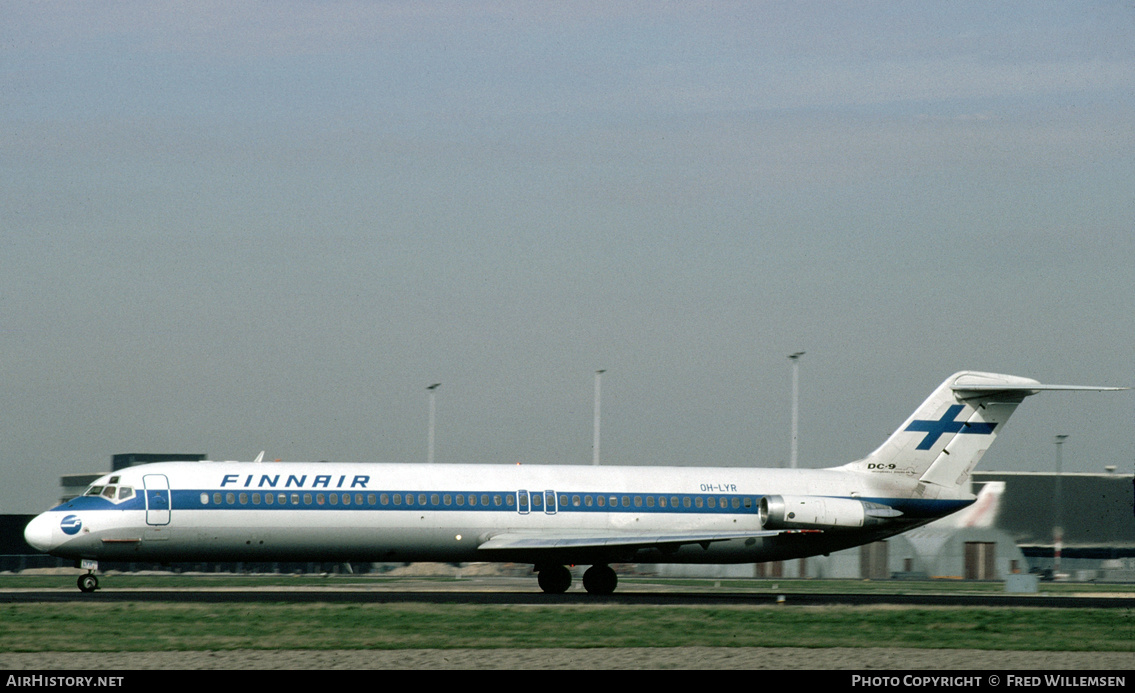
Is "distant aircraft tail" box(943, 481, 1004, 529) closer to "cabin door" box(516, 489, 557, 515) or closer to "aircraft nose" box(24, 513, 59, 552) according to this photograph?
"cabin door" box(516, 489, 557, 515)

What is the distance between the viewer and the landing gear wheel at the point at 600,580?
37.8m

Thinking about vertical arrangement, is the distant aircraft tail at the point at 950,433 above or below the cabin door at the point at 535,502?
above

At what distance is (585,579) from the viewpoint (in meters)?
37.8

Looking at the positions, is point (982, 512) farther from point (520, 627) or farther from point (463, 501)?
point (520, 627)

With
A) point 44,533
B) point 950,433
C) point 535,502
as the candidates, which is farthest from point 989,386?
point 44,533

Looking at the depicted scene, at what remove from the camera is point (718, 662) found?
2073 centimetres

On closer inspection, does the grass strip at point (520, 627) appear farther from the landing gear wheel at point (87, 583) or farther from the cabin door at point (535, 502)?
the cabin door at point (535, 502)

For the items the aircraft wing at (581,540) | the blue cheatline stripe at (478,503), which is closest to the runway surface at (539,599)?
the aircraft wing at (581,540)

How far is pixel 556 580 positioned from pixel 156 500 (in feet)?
35.5

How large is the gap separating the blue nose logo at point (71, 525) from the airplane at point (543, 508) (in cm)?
3

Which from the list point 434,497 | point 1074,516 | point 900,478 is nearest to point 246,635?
point 434,497

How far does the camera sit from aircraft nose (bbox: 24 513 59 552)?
34.4 metres

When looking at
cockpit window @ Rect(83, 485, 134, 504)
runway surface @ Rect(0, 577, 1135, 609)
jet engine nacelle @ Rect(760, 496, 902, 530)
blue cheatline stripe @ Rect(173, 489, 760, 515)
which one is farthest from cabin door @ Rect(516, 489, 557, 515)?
cockpit window @ Rect(83, 485, 134, 504)
